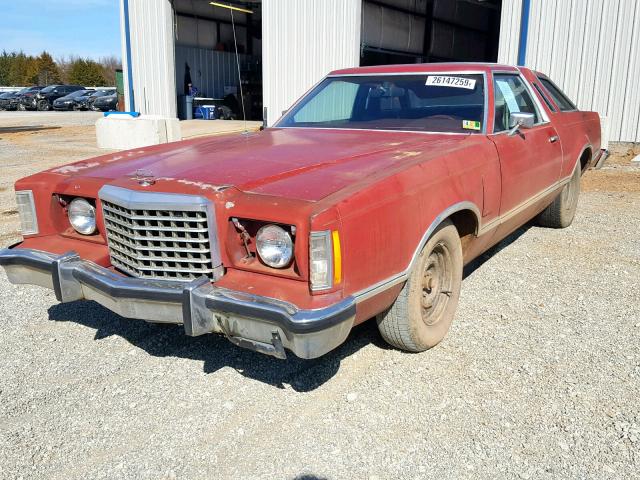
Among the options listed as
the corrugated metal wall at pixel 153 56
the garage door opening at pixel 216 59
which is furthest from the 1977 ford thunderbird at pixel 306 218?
the garage door opening at pixel 216 59

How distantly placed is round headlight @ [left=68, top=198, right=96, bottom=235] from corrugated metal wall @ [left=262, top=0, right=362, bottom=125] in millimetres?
10003

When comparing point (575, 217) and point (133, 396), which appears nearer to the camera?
point (133, 396)

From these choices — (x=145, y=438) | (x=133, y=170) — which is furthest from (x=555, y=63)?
(x=145, y=438)

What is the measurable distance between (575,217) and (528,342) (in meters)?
3.62

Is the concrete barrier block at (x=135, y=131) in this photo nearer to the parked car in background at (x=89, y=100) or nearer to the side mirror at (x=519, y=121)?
the side mirror at (x=519, y=121)

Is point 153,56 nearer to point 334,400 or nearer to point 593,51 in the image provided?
point 593,51

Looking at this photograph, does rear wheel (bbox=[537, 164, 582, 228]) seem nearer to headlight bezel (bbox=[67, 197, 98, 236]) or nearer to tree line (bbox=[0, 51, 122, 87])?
headlight bezel (bbox=[67, 197, 98, 236])

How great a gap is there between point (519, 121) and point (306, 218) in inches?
87.2

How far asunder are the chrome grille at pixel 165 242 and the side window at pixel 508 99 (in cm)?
224

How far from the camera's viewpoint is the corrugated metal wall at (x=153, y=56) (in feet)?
51.7

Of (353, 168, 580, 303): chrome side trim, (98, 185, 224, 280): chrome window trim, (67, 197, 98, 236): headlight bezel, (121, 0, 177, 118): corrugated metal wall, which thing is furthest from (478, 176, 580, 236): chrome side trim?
(121, 0, 177, 118): corrugated metal wall

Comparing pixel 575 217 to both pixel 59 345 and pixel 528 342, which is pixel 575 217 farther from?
pixel 59 345

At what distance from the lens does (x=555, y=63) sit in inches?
425

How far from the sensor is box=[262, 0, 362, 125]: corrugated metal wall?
1282cm
